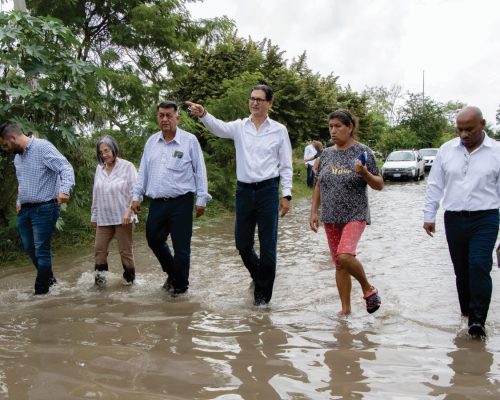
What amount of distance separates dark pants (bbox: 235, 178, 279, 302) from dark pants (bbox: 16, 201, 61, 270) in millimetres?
1935

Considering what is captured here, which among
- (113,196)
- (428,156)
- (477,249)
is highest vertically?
(428,156)

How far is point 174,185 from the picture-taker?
5793 mm

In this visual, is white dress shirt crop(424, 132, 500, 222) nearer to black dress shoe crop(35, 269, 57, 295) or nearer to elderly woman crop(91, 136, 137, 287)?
elderly woman crop(91, 136, 137, 287)

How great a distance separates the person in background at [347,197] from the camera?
496 cm

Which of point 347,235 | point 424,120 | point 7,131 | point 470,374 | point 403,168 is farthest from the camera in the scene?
point 424,120

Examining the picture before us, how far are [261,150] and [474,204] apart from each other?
6.43 feet

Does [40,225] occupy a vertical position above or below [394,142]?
below

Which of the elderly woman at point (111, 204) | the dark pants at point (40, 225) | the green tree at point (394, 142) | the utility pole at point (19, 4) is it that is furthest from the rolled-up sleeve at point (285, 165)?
the green tree at point (394, 142)

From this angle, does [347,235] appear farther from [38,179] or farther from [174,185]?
[38,179]

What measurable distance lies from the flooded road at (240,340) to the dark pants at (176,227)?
1.10ft

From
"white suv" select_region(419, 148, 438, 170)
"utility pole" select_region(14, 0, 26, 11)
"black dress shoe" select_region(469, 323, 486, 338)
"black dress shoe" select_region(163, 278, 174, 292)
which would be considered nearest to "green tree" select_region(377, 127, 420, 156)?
"white suv" select_region(419, 148, 438, 170)

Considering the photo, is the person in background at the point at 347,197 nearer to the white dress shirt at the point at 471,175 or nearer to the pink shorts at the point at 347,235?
the pink shorts at the point at 347,235

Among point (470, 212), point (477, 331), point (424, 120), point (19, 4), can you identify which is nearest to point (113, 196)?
point (470, 212)

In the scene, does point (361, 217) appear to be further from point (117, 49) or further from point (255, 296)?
point (117, 49)
